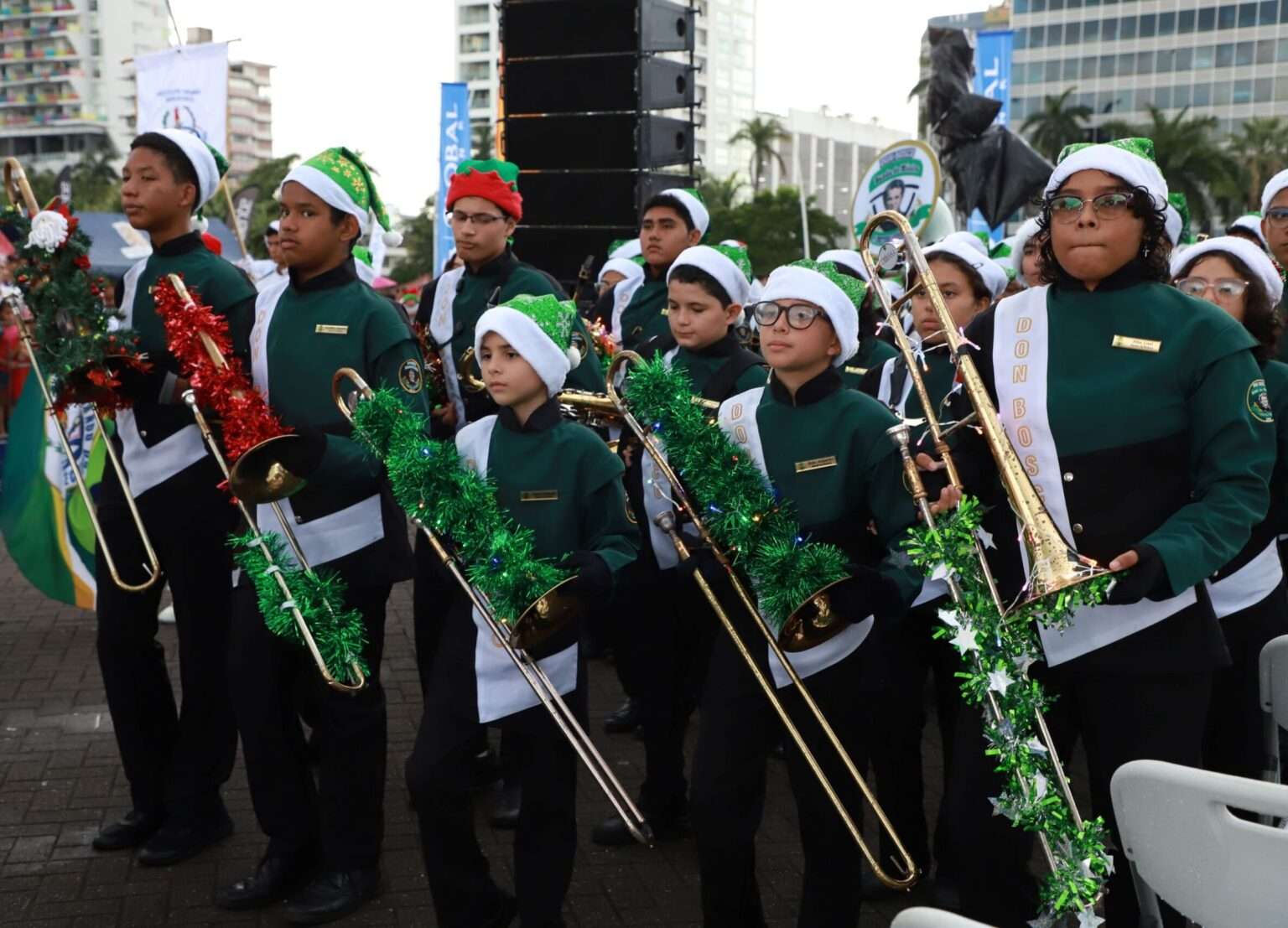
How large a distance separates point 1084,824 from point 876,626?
117 centimetres

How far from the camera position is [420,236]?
277 feet

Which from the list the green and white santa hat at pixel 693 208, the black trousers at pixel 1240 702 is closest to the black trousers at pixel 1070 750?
the black trousers at pixel 1240 702

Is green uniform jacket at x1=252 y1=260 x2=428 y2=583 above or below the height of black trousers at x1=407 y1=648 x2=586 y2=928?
above

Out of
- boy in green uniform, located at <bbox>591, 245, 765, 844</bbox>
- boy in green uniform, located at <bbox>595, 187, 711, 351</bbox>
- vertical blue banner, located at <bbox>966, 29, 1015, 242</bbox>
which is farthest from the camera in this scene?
vertical blue banner, located at <bbox>966, 29, 1015, 242</bbox>

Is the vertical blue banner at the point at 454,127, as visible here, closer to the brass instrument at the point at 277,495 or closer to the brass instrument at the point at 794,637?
the brass instrument at the point at 277,495

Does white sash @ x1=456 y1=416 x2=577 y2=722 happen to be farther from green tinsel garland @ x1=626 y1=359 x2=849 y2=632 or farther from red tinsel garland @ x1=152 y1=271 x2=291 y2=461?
red tinsel garland @ x1=152 y1=271 x2=291 y2=461

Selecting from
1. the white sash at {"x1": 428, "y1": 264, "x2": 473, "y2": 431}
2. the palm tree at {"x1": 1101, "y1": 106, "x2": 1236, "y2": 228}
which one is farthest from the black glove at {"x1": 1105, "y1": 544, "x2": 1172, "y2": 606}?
the palm tree at {"x1": 1101, "y1": 106, "x2": 1236, "y2": 228}

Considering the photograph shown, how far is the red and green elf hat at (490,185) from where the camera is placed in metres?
6.14

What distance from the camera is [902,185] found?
8.98m

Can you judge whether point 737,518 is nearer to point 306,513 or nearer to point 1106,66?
point 306,513

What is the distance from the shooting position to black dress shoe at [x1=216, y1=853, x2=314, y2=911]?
4.53m

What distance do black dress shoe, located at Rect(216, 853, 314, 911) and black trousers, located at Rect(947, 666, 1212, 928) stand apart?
2276 millimetres

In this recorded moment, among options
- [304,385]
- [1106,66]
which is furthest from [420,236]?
[304,385]

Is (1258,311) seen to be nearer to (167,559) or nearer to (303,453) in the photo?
(303,453)
